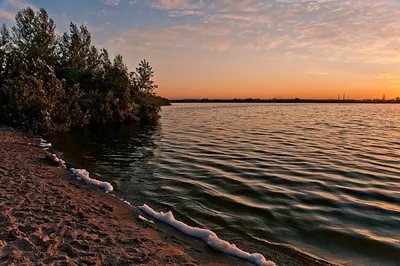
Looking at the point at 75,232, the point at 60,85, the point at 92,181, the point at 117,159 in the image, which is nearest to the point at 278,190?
the point at 92,181

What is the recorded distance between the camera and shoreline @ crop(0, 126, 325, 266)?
14.6 ft

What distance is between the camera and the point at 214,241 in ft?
18.1

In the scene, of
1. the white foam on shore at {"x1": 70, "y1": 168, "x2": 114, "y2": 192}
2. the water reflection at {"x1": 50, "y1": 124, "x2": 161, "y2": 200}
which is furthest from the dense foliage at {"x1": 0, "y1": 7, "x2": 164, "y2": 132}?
the white foam on shore at {"x1": 70, "y1": 168, "x2": 114, "y2": 192}

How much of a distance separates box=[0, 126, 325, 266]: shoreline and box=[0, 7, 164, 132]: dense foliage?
16.6 meters

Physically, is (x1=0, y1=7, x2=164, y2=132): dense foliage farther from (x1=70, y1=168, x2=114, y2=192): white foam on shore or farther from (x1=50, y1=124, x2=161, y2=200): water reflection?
(x1=70, y1=168, x2=114, y2=192): white foam on shore

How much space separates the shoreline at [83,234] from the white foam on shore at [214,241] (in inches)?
4.8

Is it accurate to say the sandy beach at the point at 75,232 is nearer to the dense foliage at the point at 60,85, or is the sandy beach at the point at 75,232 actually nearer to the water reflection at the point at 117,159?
the water reflection at the point at 117,159

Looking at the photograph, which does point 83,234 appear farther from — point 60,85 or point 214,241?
point 60,85

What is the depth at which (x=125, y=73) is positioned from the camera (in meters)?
37.2

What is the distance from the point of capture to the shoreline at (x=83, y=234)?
14.6ft

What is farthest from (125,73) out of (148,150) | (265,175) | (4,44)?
(265,175)

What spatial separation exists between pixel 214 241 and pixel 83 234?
8.08ft

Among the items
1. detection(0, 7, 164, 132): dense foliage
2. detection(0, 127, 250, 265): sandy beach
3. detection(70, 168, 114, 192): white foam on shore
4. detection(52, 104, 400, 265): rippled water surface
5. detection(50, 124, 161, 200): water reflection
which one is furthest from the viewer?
detection(0, 7, 164, 132): dense foliage

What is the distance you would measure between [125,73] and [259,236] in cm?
3436
